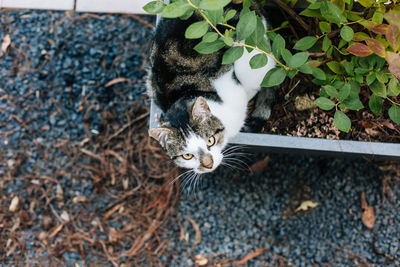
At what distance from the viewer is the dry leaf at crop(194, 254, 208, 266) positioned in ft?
5.29

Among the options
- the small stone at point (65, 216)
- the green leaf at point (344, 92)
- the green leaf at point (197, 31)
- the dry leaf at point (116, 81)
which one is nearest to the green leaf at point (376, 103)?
the green leaf at point (344, 92)

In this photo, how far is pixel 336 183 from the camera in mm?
1606

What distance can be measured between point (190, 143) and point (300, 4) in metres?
0.65

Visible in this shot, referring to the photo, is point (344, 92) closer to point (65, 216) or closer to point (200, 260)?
point (200, 260)

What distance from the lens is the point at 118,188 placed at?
1.71 m

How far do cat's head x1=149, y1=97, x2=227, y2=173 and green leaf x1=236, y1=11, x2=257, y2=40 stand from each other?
291 millimetres

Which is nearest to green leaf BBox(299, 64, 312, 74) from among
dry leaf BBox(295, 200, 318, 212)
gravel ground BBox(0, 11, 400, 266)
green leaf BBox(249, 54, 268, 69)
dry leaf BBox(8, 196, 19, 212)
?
green leaf BBox(249, 54, 268, 69)

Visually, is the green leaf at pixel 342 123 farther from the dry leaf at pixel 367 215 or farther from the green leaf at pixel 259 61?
the dry leaf at pixel 367 215

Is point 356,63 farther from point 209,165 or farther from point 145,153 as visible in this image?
point 145,153

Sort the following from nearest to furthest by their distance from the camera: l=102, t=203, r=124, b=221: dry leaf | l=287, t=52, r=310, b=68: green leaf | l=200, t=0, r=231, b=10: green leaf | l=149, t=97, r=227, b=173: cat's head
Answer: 1. l=200, t=0, r=231, b=10: green leaf
2. l=287, t=52, r=310, b=68: green leaf
3. l=149, t=97, r=227, b=173: cat's head
4. l=102, t=203, r=124, b=221: dry leaf

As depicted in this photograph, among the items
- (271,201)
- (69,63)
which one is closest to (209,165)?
(271,201)

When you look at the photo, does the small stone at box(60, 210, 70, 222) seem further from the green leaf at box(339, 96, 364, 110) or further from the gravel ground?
the green leaf at box(339, 96, 364, 110)

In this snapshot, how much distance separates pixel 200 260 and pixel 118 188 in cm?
54

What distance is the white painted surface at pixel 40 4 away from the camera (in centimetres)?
185
